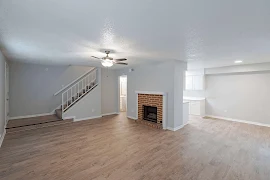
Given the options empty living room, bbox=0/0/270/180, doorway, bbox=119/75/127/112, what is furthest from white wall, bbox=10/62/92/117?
doorway, bbox=119/75/127/112

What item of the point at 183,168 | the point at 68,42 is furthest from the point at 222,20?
the point at 68,42

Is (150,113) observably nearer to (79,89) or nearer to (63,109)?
(63,109)

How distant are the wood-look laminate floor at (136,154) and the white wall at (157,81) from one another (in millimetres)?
1107

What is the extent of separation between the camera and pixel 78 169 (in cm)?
252

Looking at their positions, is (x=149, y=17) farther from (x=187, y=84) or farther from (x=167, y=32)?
(x=187, y=84)

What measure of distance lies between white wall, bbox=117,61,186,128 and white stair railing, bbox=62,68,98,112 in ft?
6.19

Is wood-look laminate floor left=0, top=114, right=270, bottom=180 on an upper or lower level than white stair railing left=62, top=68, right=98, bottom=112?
lower

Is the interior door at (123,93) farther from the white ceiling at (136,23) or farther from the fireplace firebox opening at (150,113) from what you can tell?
the white ceiling at (136,23)

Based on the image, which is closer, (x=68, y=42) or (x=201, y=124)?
(x=68, y=42)

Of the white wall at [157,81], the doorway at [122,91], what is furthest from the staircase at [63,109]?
the doorway at [122,91]

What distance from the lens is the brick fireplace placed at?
5094 millimetres

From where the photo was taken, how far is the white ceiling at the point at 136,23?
60.2 inches

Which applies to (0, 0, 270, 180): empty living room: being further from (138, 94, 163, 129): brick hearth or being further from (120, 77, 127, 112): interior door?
(120, 77, 127, 112): interior door

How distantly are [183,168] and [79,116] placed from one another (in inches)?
→ 188
